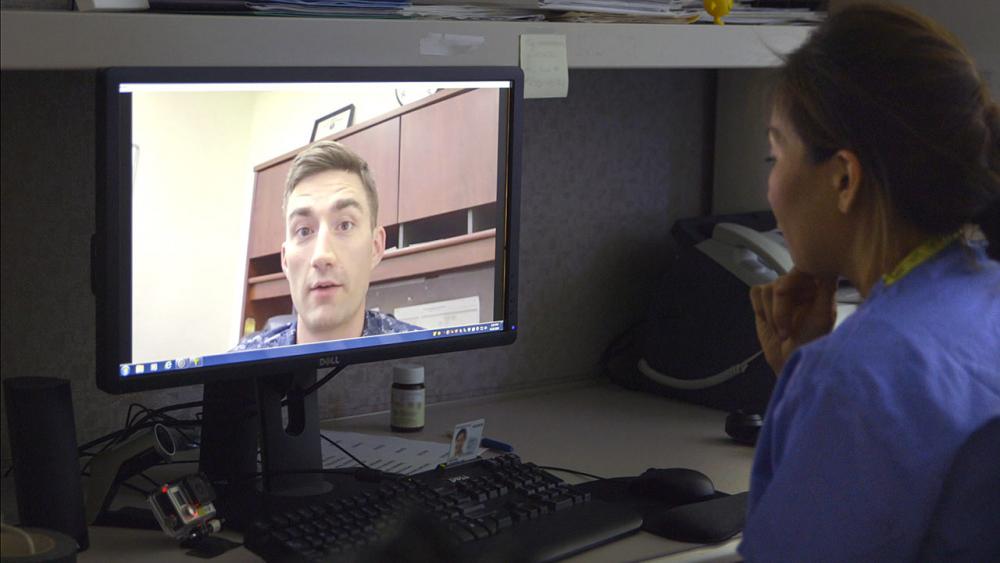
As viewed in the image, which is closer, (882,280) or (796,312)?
(882,280)

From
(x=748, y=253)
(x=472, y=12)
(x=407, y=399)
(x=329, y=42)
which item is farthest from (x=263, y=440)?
(x=748, y=253)

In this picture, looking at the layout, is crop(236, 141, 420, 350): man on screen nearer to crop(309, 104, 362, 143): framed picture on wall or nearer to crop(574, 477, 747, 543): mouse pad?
crop(309, 104, 362, 143): framed picture on wall

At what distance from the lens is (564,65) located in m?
1.39

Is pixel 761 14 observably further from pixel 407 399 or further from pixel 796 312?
pixel 407 399

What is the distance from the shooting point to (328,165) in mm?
1231

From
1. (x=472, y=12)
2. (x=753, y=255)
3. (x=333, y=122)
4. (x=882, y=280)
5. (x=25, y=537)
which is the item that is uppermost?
(x=472, y=12)

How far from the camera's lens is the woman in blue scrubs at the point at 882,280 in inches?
35.8

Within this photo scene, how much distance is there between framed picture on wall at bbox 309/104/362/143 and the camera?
47.8 inches

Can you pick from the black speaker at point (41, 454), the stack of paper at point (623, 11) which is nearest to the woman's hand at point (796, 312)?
the stack of paper at point (623, 11)

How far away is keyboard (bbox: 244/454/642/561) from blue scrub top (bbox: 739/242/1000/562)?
0.75 feet

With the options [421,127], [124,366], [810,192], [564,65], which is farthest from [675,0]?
[124,366]

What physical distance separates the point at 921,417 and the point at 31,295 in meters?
0.94

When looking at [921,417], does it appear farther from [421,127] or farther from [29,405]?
[29,405]

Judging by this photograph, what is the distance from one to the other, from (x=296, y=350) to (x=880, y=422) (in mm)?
596
